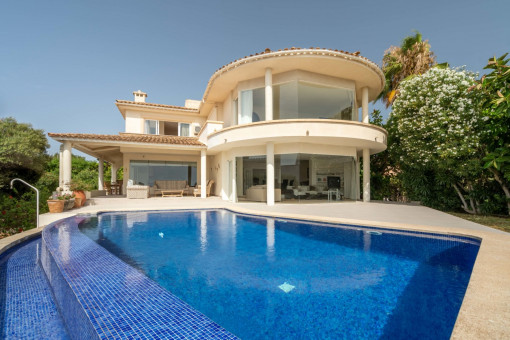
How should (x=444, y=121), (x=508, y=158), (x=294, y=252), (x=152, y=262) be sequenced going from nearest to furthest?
(x=152, y=262)
(x=294, y=252)
(x=508, y=158)
(x=444, y=121)

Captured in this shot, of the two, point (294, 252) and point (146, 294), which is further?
point (294, 252)

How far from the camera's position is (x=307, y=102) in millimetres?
14289

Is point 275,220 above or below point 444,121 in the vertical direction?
below

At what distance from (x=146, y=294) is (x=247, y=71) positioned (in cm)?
1324

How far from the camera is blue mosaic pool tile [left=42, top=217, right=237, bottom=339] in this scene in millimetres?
2359

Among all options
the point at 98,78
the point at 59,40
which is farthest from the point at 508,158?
the point at 98,78

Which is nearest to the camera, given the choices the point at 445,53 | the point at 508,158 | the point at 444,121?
the point at 508,158

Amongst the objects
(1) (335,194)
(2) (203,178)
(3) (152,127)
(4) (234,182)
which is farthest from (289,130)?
(3) (152,127)

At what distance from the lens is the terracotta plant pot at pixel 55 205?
1045cm

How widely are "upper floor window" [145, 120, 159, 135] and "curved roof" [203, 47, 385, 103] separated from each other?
32.9ft

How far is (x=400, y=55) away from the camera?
63.7ft

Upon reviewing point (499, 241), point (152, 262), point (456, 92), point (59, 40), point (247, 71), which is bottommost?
point (152, 262)

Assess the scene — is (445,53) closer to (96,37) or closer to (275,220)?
(275,220)

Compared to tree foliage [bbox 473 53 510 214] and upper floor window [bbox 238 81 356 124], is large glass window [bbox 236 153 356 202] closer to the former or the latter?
upper floor window [bbox 238 81 356 124]
